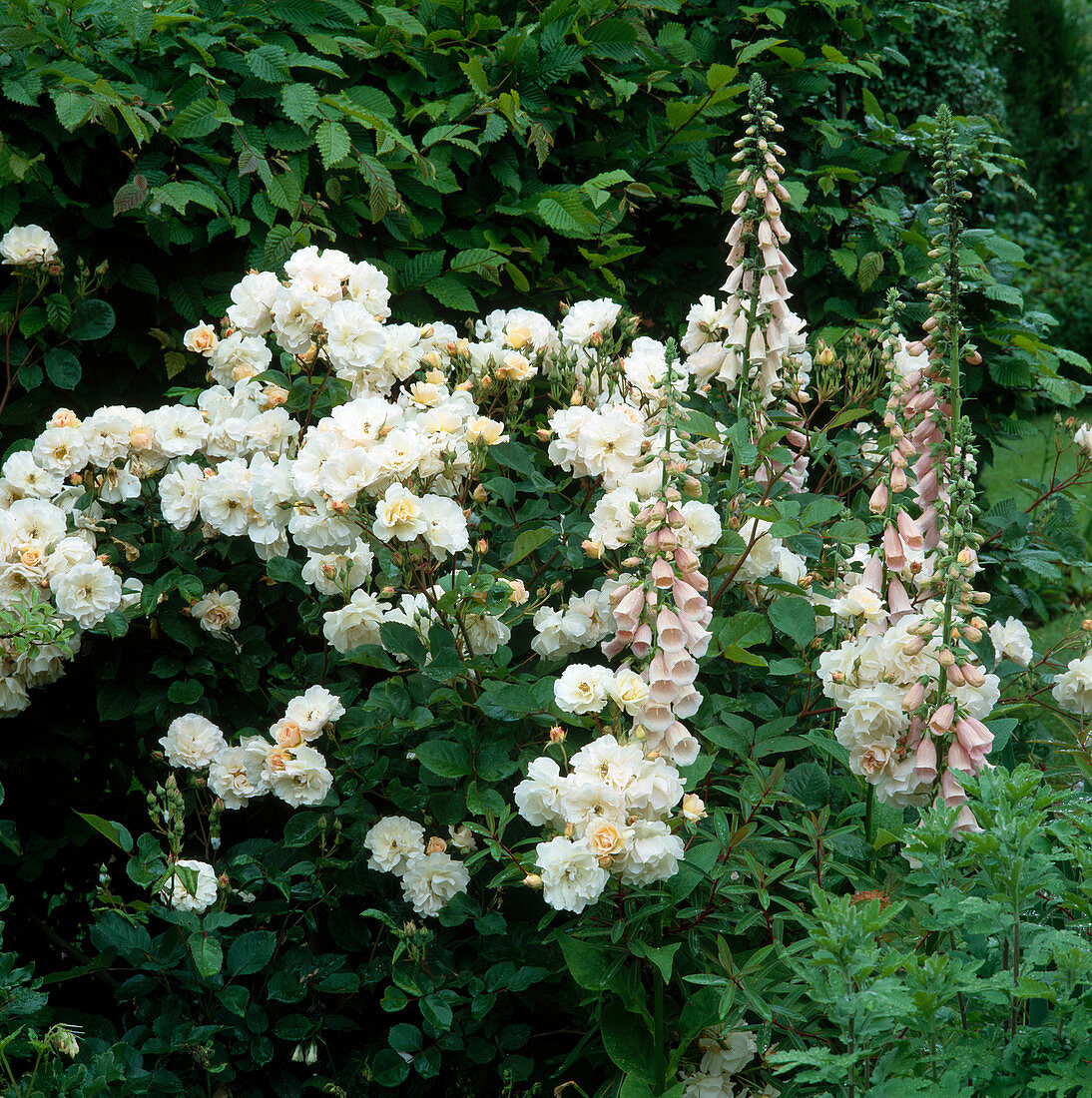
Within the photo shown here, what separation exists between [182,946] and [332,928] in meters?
0.30

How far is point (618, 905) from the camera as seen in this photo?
181cm

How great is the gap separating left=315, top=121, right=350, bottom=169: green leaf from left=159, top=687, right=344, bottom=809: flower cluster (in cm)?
134

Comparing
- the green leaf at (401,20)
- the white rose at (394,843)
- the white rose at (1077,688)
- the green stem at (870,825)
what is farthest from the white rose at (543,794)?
the green leaf at (401,20)

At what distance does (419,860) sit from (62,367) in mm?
1572

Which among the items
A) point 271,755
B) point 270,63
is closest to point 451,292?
point 270,63

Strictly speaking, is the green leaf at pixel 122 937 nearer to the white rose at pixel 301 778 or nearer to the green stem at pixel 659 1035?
the white rose at pixel 301 778

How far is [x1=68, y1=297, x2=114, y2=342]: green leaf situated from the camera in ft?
8.67

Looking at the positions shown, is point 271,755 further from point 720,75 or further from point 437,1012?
point 720,75

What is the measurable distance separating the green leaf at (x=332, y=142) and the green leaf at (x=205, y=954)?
1.77 meters

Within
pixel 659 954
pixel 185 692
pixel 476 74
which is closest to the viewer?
pixel 659 954

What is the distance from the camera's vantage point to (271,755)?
6.56 ft

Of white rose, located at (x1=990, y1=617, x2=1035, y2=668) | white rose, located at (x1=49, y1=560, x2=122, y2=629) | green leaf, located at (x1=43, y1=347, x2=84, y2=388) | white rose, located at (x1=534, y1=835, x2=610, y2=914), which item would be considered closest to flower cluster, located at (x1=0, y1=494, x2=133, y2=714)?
white rose, located at (x1=49, y1=560, x2=122, y2=629)

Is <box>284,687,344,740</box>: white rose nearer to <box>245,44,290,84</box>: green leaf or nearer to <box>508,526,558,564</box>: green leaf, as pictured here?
<box>508,526,558,564</box>: green leaf

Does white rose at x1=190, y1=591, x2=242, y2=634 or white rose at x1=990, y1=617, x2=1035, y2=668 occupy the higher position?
white rose at x1=990, y1=617, x2=1035, y2=668
